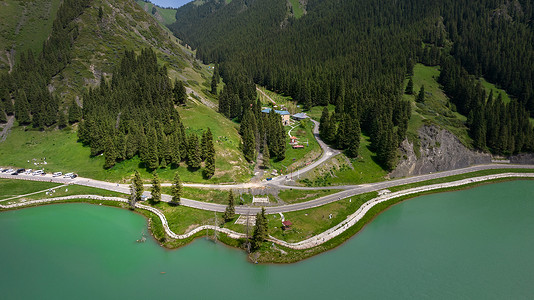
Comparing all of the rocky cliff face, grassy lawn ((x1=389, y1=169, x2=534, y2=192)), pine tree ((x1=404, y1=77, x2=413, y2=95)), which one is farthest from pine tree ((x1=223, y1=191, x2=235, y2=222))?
pine tree ((x1=404, y1=77, x2=413, y2=95))

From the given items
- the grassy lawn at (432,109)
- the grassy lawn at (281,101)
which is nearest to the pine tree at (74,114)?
the grassy lawn at (281,101)

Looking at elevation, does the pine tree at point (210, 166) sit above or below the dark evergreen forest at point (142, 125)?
below

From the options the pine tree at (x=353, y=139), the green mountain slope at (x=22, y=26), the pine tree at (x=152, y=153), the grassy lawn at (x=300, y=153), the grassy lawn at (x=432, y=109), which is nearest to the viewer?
the pine tree at (x=152, y=153)

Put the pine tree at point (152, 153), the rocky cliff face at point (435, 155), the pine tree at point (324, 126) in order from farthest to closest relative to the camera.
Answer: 1. the pine tree at point (324, 126)
2. the rocky cliff face at point (435, 155)
3. the pine tree at point (152, 153)

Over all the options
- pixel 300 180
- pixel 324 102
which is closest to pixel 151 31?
pixel 324 102

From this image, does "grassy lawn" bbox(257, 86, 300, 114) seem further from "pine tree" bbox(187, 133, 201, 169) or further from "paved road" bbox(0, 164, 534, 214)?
"pine tree" bbox(187, 133, 201, 169)

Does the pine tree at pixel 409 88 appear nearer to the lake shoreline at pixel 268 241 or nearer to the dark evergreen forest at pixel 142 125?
the lake shoreline at pixel 268 241
